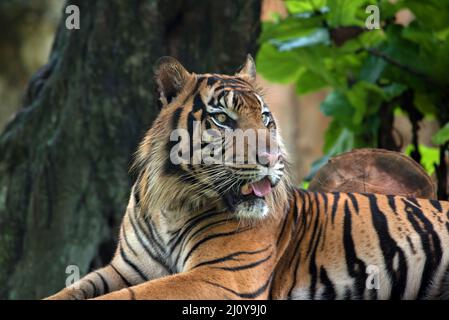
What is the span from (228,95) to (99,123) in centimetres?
312

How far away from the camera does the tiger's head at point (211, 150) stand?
393 cm

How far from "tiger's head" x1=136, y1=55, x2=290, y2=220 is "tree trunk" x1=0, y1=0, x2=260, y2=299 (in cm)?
266

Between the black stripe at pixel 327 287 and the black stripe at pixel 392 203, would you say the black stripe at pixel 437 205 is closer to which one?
the black stripe at pixel 392 203

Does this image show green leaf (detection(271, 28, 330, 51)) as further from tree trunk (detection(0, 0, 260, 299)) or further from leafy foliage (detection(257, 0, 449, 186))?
tree trunk (detection(0, 0, 260, 299))

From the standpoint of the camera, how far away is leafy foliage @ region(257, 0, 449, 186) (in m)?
7.02

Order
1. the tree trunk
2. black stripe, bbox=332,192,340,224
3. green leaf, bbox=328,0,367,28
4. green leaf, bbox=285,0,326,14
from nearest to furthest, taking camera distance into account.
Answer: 1. black stripe, bbox=332,192,340,224
2. green leaf, bbox=328,0,367,28
3. the tree trunk
4. green leaf, bbox=285,0,326,14

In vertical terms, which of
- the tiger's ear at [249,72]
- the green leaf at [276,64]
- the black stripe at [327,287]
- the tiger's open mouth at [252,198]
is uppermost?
the green leaf at [276,64]

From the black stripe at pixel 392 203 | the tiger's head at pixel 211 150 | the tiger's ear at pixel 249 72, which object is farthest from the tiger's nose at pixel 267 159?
the black stripe at pixel 392 203

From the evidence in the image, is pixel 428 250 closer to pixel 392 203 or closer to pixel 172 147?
pixel 392 203

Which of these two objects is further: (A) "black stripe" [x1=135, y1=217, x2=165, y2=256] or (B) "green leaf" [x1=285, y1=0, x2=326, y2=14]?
(B) "green leaf" [x1=285, y1=0, x2=326, y2=14]

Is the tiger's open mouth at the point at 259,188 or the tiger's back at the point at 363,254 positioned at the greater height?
the tiger's open mouth at the point at 259,188

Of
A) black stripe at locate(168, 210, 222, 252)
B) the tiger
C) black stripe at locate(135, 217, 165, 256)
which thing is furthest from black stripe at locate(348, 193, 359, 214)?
black stripe at locate(135, 217, 165, 256)

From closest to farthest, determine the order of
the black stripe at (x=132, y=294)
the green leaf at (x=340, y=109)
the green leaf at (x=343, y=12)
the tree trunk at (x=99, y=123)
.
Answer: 1. the black stripe at (x=132, y=294)
2. the green leaf at (x=343, y=12)
3. the tree trunk at (x=99, y=123)
4. the green leaf at (x=340, y=109)
